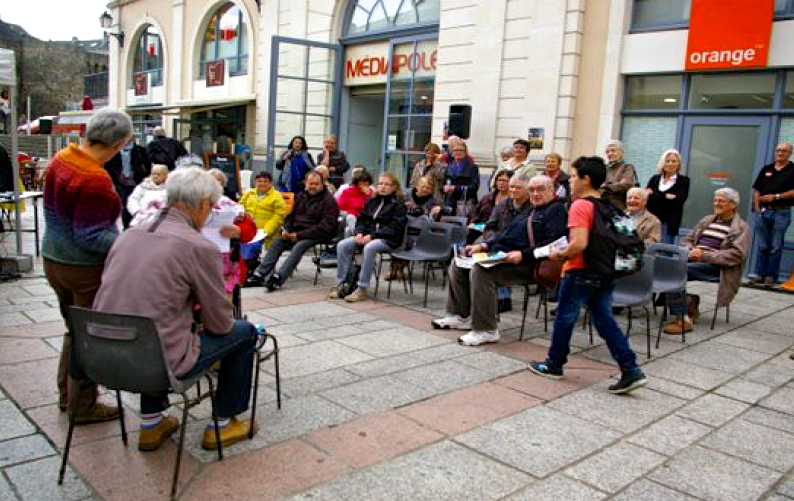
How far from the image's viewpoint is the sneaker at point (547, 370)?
462 centimetres

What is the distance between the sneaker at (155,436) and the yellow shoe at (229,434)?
19 centimetres

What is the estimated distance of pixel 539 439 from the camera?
11.8 feet

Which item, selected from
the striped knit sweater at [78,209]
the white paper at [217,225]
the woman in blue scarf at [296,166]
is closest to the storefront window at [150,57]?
the woman in blue scarf at [296,166]

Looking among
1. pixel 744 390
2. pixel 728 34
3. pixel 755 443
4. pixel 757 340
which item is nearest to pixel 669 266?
pixel 757 340

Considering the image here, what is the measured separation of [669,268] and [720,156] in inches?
136

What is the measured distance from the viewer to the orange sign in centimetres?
808

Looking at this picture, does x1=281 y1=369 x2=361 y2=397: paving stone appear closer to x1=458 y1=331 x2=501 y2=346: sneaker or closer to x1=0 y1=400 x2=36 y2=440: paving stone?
x1=458 y1=331 x2=501 y2=346: sneaker

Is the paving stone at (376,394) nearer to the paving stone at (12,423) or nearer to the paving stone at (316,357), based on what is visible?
the paving stone at (316,357)

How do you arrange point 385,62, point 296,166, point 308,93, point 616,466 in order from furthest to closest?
point 308,93, point 385,62, point 296,166, point 616,466

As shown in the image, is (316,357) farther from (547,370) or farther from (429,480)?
(429,480)

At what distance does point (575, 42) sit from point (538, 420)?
7208mm

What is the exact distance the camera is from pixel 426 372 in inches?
182

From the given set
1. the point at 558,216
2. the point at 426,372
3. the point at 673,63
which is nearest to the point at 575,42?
the point at 673,63

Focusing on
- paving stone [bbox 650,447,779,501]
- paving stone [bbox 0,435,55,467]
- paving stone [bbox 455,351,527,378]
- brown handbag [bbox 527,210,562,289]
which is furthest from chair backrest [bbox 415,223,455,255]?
paving stone [bbox 0,435,55,467]
